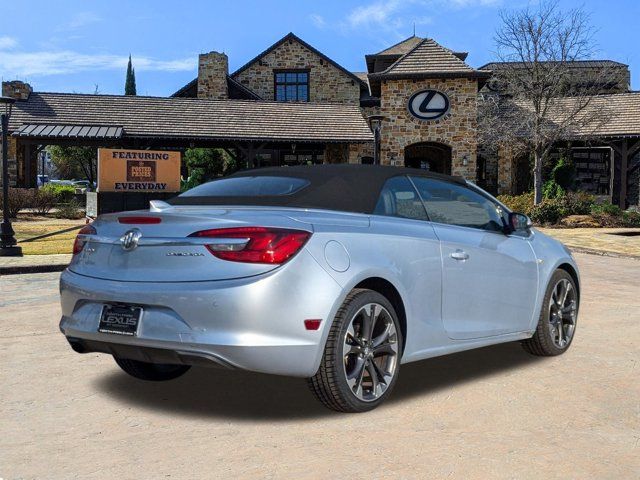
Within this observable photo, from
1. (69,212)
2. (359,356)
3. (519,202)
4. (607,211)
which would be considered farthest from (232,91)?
(359,356)

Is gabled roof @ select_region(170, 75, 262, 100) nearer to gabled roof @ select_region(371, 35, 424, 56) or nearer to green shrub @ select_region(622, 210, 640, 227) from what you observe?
gabled roof @ select_region(371, 35, 424, 56)

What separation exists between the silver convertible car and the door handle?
0.01 meters

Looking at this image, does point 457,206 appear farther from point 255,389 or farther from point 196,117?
point 196,117

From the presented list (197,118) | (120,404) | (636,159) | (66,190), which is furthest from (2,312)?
(636,159)

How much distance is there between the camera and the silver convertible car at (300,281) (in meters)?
3.93

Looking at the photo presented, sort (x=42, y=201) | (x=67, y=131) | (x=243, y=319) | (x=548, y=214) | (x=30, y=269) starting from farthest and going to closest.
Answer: (x=67, y=131) < (x=42, y=201) < (x=548, y=214) < (x=30, y=269) < (x=243, y=319)

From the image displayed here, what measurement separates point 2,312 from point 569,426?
21.4 ft

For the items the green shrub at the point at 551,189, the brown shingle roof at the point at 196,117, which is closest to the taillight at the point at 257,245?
the green shrub at the point at 551,189

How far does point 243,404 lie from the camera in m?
4.52

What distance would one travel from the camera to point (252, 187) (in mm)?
5070

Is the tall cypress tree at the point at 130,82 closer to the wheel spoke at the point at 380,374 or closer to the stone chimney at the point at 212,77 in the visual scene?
the stone chimney at the point at 212,77

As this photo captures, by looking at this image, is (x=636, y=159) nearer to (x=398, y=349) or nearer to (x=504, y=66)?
(x=504, y=66)

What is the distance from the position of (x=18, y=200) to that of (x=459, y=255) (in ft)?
85.5

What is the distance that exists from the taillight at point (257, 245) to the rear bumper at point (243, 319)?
71 millimetres
